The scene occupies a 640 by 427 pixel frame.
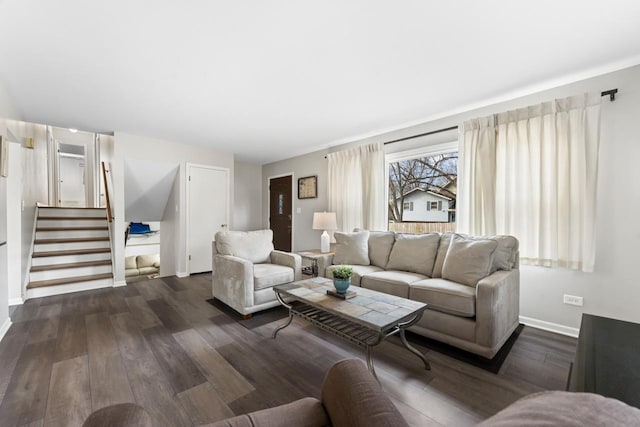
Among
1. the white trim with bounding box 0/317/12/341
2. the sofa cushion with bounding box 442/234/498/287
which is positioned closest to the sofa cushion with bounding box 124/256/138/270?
the white trim with bounding box 0/317/12/341

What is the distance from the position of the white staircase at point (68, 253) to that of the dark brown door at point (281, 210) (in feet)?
9.73

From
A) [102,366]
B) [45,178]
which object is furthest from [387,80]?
[45,178]

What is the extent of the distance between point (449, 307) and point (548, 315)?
1.25m

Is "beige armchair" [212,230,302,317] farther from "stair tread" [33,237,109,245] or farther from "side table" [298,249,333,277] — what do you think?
"stair tread" [33,237,109,245]

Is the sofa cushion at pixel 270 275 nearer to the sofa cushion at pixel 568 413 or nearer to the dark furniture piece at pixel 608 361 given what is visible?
the dark furniture piece at pixel 608 361

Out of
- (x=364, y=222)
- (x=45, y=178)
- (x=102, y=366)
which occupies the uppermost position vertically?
(x=45, y=178)

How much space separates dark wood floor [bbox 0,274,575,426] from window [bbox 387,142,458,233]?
1528mm

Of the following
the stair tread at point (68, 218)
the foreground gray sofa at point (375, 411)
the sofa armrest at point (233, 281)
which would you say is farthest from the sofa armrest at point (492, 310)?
the stair tread at point (68, 218)

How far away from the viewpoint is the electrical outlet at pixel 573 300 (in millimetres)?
2393

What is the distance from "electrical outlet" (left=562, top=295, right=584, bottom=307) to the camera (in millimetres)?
2393

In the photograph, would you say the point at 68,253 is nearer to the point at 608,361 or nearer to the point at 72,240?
the point at 72,240

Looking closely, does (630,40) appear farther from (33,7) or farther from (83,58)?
(83,58)

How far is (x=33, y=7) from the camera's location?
5.21 feet

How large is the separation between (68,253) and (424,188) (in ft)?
18.0
